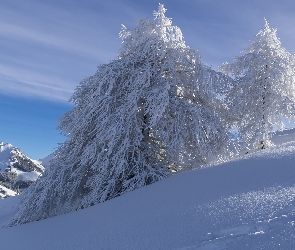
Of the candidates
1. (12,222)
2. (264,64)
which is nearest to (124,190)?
(12,222)

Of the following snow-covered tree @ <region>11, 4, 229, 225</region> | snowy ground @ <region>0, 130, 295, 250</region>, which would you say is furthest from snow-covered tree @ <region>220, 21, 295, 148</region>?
snowy ground @ <region>0, 130, 295, 250</region>

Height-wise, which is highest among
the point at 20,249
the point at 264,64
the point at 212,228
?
the point at 264,64

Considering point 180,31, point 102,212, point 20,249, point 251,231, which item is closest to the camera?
point 251,231

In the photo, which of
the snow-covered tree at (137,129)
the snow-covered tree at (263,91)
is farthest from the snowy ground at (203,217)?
the snow-covered tree at (263,91)

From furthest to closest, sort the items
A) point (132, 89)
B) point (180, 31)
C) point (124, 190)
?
point (180, 31)
point (132, 89)
point (124, 190)

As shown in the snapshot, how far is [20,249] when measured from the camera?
5793 millimetres

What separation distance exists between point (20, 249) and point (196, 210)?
3438 millimetres

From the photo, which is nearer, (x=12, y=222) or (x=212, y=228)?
(x=212, y=228)

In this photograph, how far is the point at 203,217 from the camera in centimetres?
438

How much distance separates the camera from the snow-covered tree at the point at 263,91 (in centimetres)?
1406

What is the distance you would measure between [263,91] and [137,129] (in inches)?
282

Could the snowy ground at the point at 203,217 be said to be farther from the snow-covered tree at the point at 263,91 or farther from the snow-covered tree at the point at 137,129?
the snow-covered tree at the point at 263,91

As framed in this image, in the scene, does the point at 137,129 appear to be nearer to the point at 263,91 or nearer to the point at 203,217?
the point at 203,217

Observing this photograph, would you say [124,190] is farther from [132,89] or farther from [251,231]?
[251,231]
